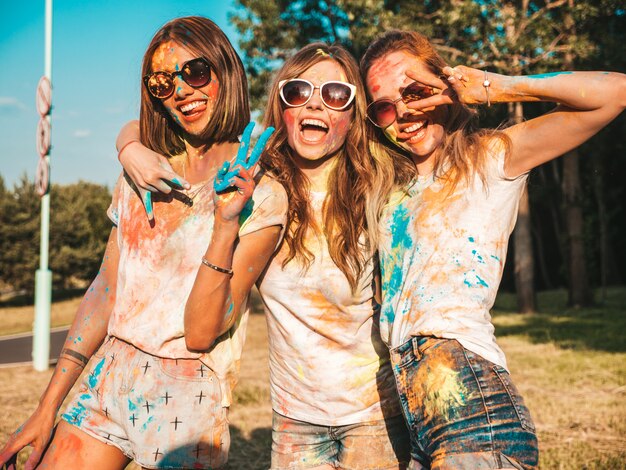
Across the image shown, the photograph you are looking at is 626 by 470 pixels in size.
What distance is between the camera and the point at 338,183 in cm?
253

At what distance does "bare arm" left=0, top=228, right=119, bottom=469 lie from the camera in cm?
220

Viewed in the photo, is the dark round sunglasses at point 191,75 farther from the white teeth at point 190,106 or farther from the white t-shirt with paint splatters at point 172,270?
the white t-shirt with paint splatters at point 172,270

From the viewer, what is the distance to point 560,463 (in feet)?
14.1

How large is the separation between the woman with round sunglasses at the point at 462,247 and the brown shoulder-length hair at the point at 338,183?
0.46 ft

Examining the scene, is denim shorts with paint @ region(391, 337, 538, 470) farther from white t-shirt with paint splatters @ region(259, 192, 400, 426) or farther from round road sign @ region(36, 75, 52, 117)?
round road sign @ region(36, 75, 52, 117)

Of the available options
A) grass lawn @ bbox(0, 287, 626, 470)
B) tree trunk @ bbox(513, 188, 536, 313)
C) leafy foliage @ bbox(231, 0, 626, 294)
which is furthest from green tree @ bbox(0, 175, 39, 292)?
tree trunk @ bbox(513, 188, 536, 313)

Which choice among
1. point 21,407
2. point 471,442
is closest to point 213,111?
point 471,442

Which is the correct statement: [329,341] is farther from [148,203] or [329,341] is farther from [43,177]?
[43,177]

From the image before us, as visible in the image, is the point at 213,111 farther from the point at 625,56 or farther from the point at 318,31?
the point at 318,31

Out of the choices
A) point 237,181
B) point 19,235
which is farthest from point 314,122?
point 19,235

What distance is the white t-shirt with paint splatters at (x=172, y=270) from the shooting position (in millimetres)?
2076

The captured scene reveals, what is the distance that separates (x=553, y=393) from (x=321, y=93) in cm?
531

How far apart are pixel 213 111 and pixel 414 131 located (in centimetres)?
81

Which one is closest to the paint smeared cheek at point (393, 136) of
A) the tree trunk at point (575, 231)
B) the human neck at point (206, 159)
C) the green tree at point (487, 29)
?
the human neck at point (206, 159)
